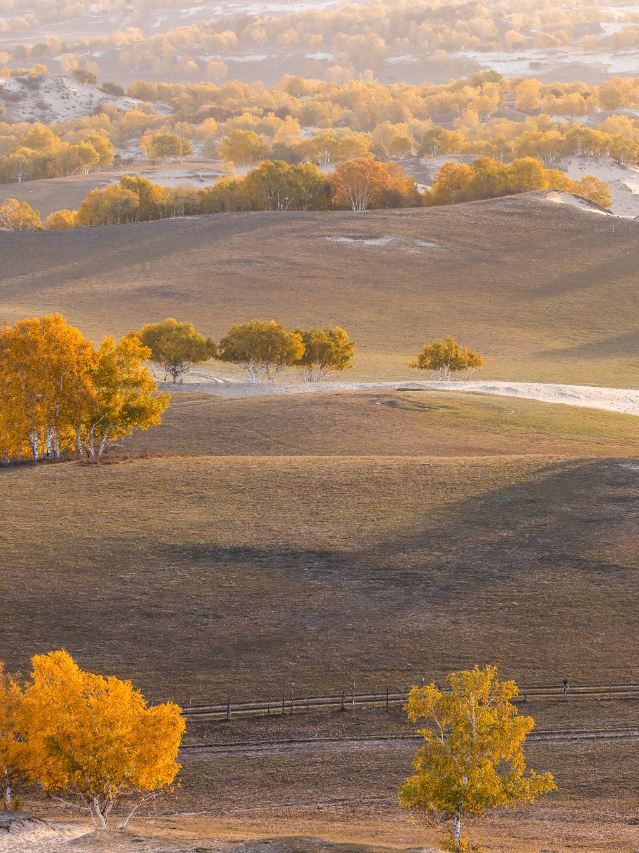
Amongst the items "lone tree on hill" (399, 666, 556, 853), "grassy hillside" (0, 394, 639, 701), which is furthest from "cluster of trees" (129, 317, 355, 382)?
"lone tree on hill" (399, 666, 556, 853)

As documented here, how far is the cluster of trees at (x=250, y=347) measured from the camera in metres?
104

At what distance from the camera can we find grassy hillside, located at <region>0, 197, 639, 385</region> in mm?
128125

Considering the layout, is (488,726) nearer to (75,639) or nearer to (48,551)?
(75,639)

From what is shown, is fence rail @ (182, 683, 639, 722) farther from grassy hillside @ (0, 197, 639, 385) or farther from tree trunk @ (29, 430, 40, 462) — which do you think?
grassy hillside @ (0, 197, 639, 385)

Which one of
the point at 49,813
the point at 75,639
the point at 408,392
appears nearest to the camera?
the point at 49,813

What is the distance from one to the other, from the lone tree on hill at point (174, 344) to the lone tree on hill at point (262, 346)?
1.97m

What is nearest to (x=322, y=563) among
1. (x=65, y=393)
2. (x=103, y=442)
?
(x=103, y=442)

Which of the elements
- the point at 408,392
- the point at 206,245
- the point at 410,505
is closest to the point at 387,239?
the point at 206,245

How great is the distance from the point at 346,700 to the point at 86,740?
44.5 feet

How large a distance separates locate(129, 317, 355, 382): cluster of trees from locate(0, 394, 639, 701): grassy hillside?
2563 centimetres

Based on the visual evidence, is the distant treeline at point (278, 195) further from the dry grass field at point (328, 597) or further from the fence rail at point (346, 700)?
the fence rail at point (346, 700)

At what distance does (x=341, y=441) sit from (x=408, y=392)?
614 inches

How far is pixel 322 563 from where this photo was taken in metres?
57.6

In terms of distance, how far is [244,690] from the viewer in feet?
153
